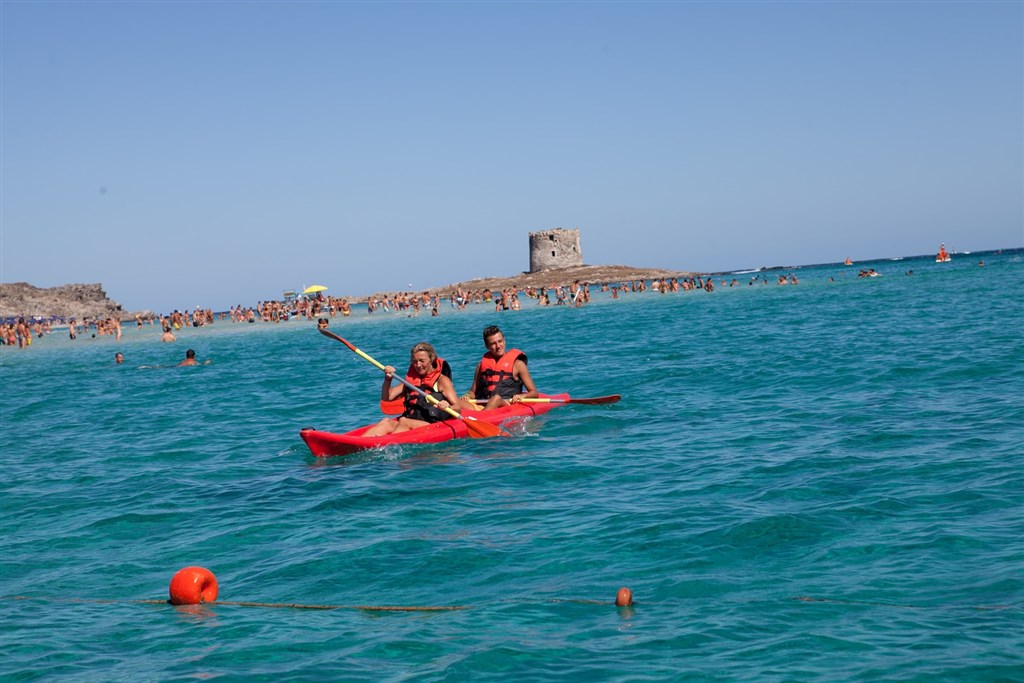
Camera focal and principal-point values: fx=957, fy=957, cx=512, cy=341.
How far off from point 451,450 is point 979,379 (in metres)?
9.03

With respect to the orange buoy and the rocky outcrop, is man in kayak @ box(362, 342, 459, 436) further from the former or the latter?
the rocky outcrop

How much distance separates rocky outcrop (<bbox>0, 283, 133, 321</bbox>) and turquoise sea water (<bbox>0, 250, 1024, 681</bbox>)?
260 ft

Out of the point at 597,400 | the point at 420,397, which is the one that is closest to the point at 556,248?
the point at 597,400

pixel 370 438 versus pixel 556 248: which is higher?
pixel 556 248

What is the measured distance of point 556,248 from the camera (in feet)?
293

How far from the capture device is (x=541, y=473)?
10.9 meters

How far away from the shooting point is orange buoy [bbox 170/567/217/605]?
7293 millimetres

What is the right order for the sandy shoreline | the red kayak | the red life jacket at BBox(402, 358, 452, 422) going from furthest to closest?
the sandy shoreline < the red life jacket at BBox(402, 358, 452, 422) < the red kayak

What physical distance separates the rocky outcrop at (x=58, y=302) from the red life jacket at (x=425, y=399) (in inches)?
3310

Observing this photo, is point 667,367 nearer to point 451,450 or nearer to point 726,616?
point 451,450

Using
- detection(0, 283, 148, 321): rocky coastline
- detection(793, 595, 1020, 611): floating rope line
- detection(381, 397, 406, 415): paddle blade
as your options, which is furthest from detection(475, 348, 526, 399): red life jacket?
detection(0, 283, 148, 321): rocky coastline

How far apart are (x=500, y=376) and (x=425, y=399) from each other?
200cm

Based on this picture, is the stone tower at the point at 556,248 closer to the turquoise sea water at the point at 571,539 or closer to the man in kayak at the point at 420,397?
the turquoise sea water at the point at 571,539

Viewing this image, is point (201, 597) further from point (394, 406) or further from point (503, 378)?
point (503, 378)
